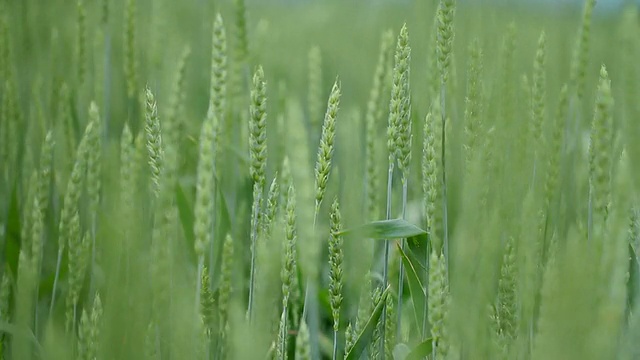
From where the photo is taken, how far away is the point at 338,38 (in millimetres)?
2842

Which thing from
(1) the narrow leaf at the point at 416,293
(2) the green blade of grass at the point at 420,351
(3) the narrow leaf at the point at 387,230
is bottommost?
(2) the green blade of grass at the point at 420,351

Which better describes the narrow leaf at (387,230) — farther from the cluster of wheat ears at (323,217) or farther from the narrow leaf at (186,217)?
the narrow leaf at (186,217)

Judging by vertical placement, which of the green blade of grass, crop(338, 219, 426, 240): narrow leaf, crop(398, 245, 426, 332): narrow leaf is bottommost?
the green blade of grass

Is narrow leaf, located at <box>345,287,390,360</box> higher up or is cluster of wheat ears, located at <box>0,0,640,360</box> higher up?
cluster of wheat ears, located at <box>0,0,640,360</box>

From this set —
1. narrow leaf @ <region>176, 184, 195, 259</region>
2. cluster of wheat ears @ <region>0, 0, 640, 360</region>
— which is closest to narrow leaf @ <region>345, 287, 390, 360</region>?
cluster of wheat ears @ <region>0, 0, 640, 360</region>

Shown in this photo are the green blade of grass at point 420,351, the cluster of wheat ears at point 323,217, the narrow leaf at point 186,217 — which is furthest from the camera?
the narrow leaf at point 186,217

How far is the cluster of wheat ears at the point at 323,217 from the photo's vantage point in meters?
0.40

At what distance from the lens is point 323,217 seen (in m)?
1.24

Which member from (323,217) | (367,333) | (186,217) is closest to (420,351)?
(367,333)

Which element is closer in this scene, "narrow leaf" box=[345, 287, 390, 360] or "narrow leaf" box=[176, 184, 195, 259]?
"narrow leaf" box=[345, 287, 390, 360]

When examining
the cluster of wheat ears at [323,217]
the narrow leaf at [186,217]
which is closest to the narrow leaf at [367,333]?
the cluster of wheat ears at [323,217]

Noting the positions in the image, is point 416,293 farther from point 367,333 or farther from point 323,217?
point 323,217

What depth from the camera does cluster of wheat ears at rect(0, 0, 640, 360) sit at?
40 cm

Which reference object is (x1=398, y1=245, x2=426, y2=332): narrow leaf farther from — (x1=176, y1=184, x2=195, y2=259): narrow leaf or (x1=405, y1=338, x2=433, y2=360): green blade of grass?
(x1=176, y1=184, x2=195, y2=259): narrow leaf
